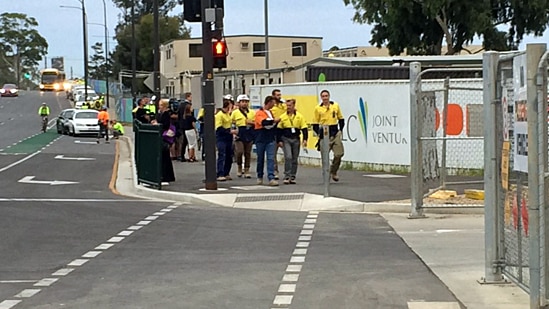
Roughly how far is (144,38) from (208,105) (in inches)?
3296

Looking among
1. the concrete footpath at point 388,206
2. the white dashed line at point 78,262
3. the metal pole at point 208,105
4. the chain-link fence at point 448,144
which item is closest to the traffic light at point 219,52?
the metal pole at point 208,105

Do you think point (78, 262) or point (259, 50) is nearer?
point (78, 262)

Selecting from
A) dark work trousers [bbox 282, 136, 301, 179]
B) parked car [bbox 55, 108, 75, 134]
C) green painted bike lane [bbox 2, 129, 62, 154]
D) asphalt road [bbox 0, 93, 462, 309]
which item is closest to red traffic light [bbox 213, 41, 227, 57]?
dark work trousers [bbox 282, 136, 301, 179]

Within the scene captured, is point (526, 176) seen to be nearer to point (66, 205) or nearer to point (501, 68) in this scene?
point (501, 68)

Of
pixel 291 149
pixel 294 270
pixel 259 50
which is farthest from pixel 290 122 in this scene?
pixel 259 50

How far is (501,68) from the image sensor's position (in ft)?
29.7

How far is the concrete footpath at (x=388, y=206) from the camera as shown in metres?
9.27

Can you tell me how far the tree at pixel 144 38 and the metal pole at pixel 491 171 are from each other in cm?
9155

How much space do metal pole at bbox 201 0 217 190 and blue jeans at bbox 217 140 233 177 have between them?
1621 millimetres

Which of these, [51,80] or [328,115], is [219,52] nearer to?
[328,115]

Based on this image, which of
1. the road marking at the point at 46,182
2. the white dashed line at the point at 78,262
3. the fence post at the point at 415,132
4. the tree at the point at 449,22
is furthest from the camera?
the tree at the point at 449,22

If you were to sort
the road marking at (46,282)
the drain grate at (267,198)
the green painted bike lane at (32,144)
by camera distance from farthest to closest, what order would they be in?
the green painted bike lane at (32,144), the drain grate at (267,198), the road marking at (46,282)

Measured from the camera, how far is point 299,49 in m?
85.1

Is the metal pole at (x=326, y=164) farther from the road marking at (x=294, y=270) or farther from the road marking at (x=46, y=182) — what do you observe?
the road marking at (x=46, y=182)
